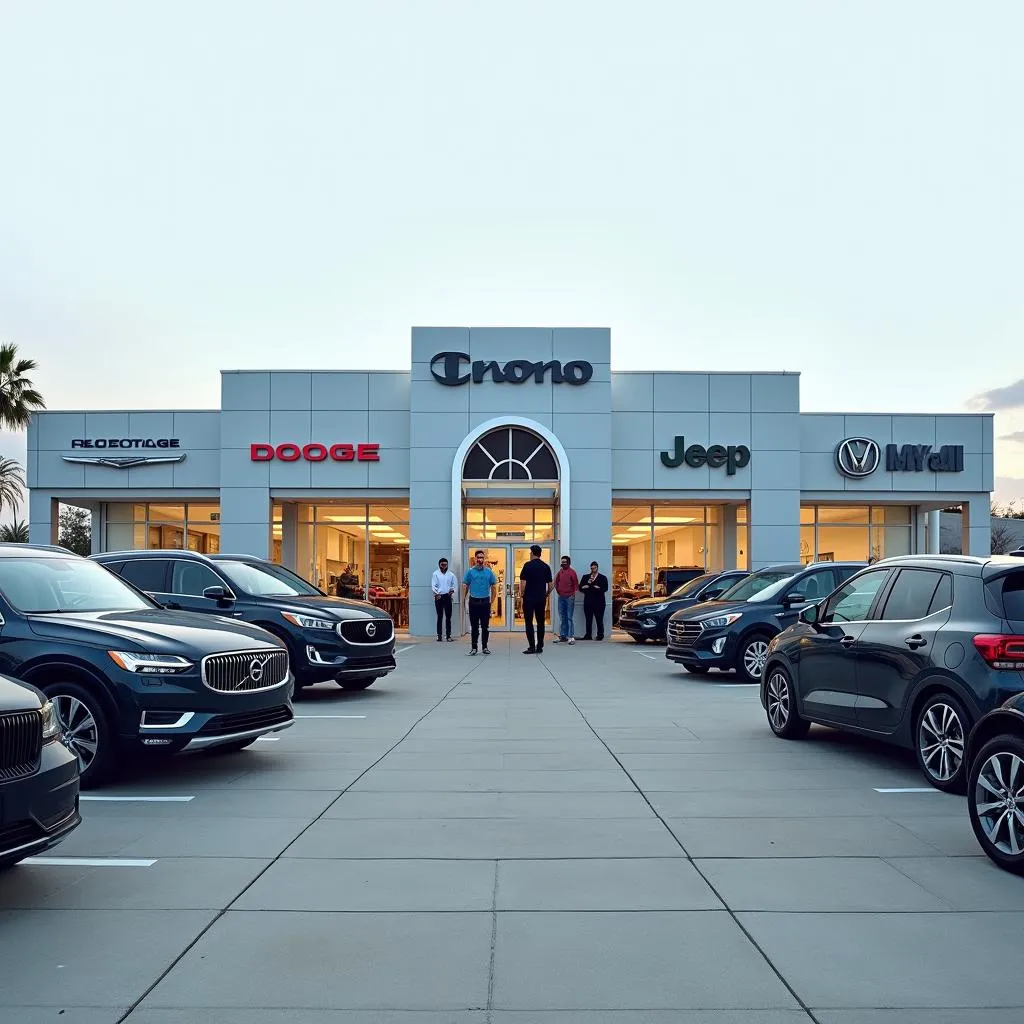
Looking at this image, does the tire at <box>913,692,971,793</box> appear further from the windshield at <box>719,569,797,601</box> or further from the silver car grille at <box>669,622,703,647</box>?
the windshield at <box>719,569,797,601</box>

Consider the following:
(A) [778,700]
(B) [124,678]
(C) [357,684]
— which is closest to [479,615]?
(C) [357,684]

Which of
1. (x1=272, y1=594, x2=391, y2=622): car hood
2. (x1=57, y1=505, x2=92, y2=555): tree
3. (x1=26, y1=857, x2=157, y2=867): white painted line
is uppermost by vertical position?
(x1=57, y1=505, x2=92, y2=555): tree

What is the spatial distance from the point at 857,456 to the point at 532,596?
12.4 metres

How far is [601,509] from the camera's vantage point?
26.8 m

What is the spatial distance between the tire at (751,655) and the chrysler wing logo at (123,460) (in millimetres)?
18544

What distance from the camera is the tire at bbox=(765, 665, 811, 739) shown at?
31.0ft

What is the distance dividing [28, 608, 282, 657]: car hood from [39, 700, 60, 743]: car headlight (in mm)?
2297

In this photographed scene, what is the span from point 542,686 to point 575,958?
10.4 meters

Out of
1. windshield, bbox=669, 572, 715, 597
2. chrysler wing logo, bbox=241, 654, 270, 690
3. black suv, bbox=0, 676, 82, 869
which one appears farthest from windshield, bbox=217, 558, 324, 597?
windshield, bbox=669, 572, 715, 597

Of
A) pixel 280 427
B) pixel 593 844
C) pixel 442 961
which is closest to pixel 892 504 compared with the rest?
pixel 280 427

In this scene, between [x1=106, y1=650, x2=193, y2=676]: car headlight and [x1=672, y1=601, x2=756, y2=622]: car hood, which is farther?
[x1=672, y1=601, x2=756, y2=622]: car hood

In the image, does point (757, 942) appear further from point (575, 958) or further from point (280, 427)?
point (280, 427)

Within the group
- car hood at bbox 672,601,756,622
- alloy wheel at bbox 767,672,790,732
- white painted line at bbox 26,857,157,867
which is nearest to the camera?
white painted line at bbox 26,857,157,867

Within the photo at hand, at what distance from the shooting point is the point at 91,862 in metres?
5.50
